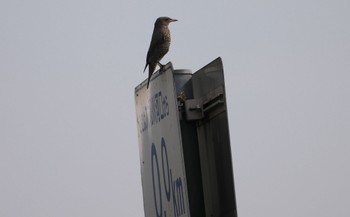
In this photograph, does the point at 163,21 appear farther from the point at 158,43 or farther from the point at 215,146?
the point at 215,146

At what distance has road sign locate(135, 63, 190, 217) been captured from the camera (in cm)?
316

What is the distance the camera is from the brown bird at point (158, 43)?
841cm

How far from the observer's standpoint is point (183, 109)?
3.32 metres

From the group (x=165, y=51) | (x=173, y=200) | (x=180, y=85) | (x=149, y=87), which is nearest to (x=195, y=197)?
(x=173, y=200)

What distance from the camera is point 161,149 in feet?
11.3

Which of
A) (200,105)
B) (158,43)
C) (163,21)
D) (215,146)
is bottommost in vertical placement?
(215,146)

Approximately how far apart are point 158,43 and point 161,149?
5183 mm

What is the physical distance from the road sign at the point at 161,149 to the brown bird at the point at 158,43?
432cm

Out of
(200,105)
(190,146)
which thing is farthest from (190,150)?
(200,105)

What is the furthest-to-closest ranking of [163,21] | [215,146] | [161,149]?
1. [163,21]
2. [161,149]
3. [215,146]

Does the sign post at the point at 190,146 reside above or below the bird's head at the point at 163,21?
below

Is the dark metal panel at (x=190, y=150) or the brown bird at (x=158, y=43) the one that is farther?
the brown bird at (x=158, y=43)

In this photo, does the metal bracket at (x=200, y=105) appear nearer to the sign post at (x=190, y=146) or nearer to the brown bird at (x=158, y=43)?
the sign post at (x=190, y=146)

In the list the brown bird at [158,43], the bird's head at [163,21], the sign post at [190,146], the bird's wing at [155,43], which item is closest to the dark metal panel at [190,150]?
the sign post at [190,146]
